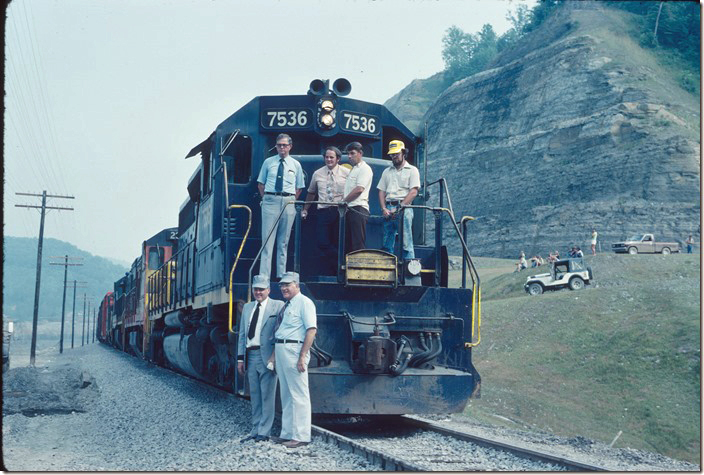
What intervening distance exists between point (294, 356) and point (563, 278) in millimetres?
29325

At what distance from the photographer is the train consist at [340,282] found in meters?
7.20

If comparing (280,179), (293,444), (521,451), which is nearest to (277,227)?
(280,179)

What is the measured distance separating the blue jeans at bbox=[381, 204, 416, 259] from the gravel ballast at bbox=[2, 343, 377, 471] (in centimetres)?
219

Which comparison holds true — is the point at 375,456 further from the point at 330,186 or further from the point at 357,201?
the point at 330,186

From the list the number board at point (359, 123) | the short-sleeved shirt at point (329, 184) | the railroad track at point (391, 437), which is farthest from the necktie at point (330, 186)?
the railroad track at point (391, 437)

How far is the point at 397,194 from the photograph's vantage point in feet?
26.5

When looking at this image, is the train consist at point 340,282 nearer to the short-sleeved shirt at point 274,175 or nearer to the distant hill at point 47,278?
the short-sleeved shirt at point 274,175

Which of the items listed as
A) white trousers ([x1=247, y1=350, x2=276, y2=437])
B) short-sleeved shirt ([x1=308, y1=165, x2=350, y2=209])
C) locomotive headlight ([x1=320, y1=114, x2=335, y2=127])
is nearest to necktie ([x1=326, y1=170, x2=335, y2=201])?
short-sleeved shirt ([x1=308, y1=165, x2=350, y2=209])

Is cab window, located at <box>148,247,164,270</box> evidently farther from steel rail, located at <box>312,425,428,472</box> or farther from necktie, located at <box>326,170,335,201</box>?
steel rail, located at <box>312,425,428,472</box>

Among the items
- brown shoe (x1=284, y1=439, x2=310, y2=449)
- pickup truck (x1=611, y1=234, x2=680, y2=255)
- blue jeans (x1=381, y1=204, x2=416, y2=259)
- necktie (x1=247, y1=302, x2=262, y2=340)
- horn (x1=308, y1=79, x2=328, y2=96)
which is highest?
pickup truck (x1=611, y1=234, x2=680, y2=255)

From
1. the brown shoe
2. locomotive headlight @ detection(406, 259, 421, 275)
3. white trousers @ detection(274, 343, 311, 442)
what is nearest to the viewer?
the brown shoe

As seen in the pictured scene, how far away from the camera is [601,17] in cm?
7456

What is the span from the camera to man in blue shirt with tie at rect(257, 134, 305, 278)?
776cm

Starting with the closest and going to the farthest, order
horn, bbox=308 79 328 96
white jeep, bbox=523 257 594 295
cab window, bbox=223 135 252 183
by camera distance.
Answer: horn, bbox=308 79 328 96 → cab window, bbox=223 135 252 183 → white jeep, bbox=523 257 594 295
